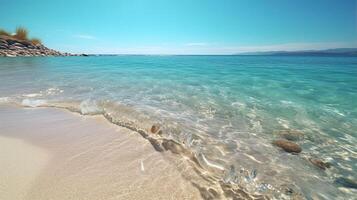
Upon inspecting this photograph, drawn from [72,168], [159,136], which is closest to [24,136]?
[72,168]

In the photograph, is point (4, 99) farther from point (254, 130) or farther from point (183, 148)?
point (254, 130)

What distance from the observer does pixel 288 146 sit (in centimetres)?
480

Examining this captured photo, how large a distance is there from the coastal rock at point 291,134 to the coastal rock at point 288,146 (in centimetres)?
55

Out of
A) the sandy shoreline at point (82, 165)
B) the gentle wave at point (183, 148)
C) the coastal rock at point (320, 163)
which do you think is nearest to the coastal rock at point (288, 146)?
the coastal rock at point (320, 163)

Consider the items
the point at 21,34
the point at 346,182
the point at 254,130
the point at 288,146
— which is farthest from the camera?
the point at 21,34

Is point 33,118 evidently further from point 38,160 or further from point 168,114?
point 168,114

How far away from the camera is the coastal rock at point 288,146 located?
4.69 meters

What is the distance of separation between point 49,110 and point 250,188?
6.52 metres

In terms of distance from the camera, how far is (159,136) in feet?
15.9

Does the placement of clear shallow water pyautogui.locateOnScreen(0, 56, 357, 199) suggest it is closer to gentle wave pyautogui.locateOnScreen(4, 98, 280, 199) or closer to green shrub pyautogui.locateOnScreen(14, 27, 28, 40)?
gentle wave pyautogui.locateOnScreen(4, 98, 280, 199)

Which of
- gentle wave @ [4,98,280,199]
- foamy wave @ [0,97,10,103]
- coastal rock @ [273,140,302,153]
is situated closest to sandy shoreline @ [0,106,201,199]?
gentle wave @ [4,98,280,199]

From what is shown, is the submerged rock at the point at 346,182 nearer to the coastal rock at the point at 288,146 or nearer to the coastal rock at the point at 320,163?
the coastal rock at the point at 320,163

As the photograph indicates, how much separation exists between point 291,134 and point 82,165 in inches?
205

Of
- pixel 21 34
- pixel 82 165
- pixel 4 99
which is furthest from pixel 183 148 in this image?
pixel 21 34
